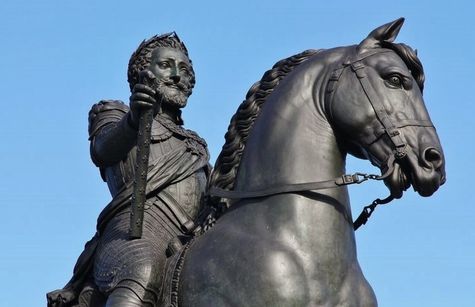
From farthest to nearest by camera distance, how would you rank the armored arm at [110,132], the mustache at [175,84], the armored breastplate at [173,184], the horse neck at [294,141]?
the mustache at [175,84]
the armored breastplate at [173,184]
the armored arm at [110,132]
the horse neck at [294,141]

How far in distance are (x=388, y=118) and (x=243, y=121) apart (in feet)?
4.28

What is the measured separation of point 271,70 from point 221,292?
1999mm

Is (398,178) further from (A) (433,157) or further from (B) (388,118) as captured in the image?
(B) (388,118)

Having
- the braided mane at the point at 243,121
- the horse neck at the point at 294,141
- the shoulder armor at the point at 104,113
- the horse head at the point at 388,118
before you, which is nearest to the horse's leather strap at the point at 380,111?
the horse head at the point at 388,118

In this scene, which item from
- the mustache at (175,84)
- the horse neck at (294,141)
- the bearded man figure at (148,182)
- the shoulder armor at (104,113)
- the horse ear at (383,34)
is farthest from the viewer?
the mustache at (175,84)

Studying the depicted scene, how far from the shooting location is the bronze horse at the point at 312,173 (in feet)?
31.6

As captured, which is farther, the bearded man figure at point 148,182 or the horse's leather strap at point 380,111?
the bearded man figure at point 148,182

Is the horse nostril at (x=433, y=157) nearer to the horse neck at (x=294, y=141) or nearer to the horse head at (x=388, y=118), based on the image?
the horse head at (x=388, y=118)

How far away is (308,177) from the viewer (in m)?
9.89

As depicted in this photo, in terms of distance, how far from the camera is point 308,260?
9.62 meters

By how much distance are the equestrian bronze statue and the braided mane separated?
0.01 m

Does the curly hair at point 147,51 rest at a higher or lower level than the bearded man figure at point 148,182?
higher

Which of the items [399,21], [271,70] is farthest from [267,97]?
[399,21]

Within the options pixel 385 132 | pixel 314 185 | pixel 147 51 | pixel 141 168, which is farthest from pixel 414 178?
pixel 147 51
